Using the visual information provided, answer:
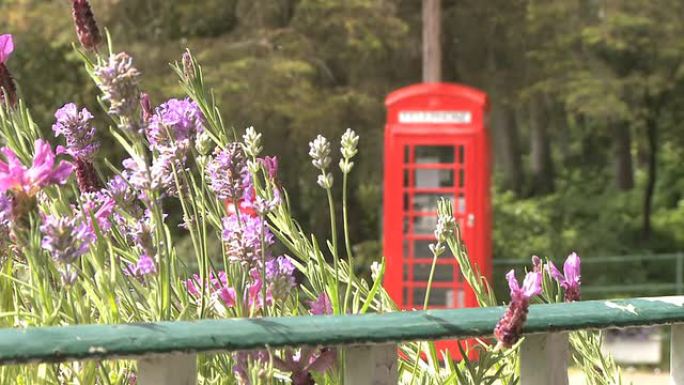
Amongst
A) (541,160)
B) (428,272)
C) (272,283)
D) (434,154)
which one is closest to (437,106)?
(434,154)

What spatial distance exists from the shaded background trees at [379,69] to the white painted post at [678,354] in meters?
9.17

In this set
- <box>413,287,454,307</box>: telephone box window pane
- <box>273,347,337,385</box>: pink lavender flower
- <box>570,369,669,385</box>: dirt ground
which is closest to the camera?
<box>273,347,337,385</box>: pink lavender flower

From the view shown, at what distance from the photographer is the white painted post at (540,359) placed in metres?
1.38

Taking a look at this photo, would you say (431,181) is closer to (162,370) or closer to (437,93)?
(437,93)

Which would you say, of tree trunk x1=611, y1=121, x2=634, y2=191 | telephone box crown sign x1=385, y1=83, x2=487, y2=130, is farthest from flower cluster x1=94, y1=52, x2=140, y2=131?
tree trunk x1=611, y1=121, x2=634, y2=191

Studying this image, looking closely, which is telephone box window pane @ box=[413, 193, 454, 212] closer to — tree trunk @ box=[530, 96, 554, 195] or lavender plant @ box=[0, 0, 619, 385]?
lavender plant @ box=[0, 0, 619, 385]

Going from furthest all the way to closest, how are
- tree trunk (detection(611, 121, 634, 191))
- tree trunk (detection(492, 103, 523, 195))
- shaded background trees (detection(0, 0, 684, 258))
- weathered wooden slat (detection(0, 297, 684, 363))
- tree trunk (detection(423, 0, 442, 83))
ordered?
1. tree trunk (detection(611, 121, 634, 191))
2. tree trunk (detection(492, 103, 523, 195))
3. shaded background trees (detection(0, 0, 684, 258))
4. tree trunk (detection(423, 0, 442, 83))
5. weathered wooden slat (detection(0, 297, 684, 363))

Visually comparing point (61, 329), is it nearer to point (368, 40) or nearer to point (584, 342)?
point (584, 342)

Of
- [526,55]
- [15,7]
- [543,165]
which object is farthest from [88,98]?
[543,165]

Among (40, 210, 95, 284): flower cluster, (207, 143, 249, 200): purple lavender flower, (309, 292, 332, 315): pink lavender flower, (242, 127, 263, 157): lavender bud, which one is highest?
(242, 127, 263, 157): lavender bud

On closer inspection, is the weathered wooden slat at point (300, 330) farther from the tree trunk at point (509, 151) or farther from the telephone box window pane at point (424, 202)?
the tree trunk at point (509, 151)

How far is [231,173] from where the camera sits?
1430mm

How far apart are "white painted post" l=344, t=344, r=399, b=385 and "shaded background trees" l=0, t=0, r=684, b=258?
936 cm

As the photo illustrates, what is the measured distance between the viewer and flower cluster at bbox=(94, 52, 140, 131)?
126 cm
